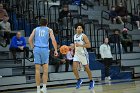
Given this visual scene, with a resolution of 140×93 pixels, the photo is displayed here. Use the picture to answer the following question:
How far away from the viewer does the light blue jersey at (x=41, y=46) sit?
10.2 m

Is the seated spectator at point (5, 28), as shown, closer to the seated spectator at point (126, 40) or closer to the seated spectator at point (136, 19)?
the seated spectator at point (126, 40)

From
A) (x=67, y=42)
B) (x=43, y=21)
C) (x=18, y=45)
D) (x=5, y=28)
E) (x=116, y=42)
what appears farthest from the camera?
(x=116, y=42)

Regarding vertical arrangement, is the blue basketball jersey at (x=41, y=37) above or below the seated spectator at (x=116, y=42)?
above

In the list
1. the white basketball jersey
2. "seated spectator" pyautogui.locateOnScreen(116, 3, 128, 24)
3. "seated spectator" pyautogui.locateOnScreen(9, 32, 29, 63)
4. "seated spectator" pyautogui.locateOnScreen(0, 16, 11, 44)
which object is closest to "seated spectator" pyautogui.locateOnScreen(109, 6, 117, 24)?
"seated spectator" pyautogui.locateOnScreen(116, 3, 128, 24)

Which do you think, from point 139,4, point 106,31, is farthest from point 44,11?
point 139,4

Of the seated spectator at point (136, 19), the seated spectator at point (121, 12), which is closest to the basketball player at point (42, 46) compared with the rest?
the seated spectator at point (121, 12)

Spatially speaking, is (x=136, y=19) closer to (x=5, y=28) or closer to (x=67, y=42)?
(x=67, y=42)

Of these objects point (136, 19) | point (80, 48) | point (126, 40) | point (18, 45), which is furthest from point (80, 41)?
point (136, 19)

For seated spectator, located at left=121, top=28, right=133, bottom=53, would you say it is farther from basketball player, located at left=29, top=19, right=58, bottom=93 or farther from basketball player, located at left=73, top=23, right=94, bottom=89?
basketball player, located at left=29, top=19, right=58, bottom=93

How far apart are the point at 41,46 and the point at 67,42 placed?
6.74 meters

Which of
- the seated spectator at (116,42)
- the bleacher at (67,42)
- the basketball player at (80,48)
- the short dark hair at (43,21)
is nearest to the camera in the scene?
the short dark hair at (43,21)

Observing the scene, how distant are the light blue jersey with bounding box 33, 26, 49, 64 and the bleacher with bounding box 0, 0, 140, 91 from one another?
328cm

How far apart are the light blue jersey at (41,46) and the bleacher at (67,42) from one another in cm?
328

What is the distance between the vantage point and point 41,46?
33.4 feet
